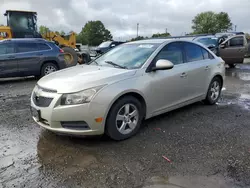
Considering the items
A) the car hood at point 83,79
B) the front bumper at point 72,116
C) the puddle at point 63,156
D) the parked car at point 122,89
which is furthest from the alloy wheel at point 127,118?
the puddle at point 63,156

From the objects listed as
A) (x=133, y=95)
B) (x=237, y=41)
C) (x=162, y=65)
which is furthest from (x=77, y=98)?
(x=237, y=41)

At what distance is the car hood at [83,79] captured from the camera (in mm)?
3615

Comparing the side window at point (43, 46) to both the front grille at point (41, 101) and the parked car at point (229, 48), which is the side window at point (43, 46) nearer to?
the front grille at point (41, 101)

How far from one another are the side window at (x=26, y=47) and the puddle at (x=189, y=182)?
8545mm

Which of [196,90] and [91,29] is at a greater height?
[91,29]

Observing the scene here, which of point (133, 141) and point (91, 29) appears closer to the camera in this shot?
point (133, 141)

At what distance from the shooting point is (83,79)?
3.79 metres

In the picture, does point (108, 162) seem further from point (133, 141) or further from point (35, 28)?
point (35, 28)

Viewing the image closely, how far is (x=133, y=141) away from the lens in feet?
13.0

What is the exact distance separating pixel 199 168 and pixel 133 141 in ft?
3.71

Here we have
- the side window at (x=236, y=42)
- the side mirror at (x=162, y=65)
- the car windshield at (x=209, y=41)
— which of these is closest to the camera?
the side mirror at (x=162, y=65)

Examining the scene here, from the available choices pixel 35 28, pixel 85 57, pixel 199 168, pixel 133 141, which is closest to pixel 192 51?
pixel 133 141

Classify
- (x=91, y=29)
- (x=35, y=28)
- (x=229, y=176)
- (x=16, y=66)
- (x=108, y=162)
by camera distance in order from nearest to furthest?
(x=229, y=176) < (x=108, y=162) < (x=16, y=66) < (x=35, y=28) < (x=91, y=29)

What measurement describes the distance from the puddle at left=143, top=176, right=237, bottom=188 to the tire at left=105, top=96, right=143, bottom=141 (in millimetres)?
1057
